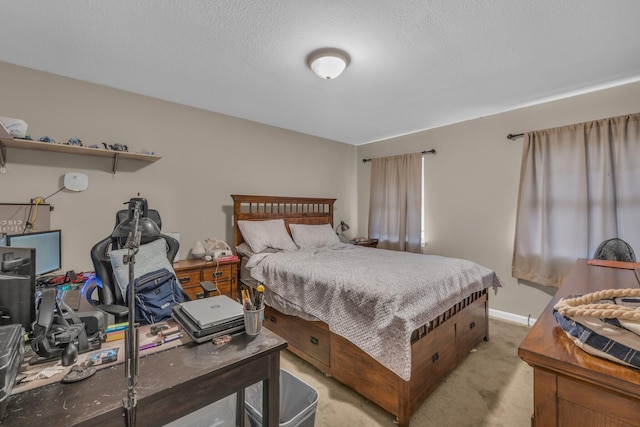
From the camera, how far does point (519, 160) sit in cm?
321

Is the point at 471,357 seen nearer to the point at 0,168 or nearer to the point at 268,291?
the point at 268,291

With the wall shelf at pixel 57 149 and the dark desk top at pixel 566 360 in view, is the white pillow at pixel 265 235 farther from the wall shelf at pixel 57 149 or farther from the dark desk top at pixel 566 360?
the dark desk top at pixel 566 360

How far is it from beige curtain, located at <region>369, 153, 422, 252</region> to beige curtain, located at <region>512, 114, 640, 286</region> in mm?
1262

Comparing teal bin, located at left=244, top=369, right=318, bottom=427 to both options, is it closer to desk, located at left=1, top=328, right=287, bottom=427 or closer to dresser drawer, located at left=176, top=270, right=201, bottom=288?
desk, located at left=1, top=328, right=287, bottom=427

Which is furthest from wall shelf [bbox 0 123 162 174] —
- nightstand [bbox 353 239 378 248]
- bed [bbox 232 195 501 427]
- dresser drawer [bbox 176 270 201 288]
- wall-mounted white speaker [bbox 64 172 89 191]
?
nightstand [bbox 353 239 378 248]

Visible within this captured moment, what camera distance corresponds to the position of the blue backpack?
A: 5.53ft

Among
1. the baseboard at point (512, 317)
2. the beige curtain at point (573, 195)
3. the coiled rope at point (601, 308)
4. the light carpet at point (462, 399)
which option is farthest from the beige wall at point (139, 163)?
the coiled rope at point (601, 308)

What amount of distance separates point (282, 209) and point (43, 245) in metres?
2.51

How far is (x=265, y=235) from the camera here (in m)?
3.29

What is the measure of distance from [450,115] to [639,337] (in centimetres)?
320

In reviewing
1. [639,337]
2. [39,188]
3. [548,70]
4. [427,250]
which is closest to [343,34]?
[548,70]

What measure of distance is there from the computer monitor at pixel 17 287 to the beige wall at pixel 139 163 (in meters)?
1.94

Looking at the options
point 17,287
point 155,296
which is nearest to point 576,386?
point 17,287

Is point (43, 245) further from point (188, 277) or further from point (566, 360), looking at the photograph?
point (566, 360)
